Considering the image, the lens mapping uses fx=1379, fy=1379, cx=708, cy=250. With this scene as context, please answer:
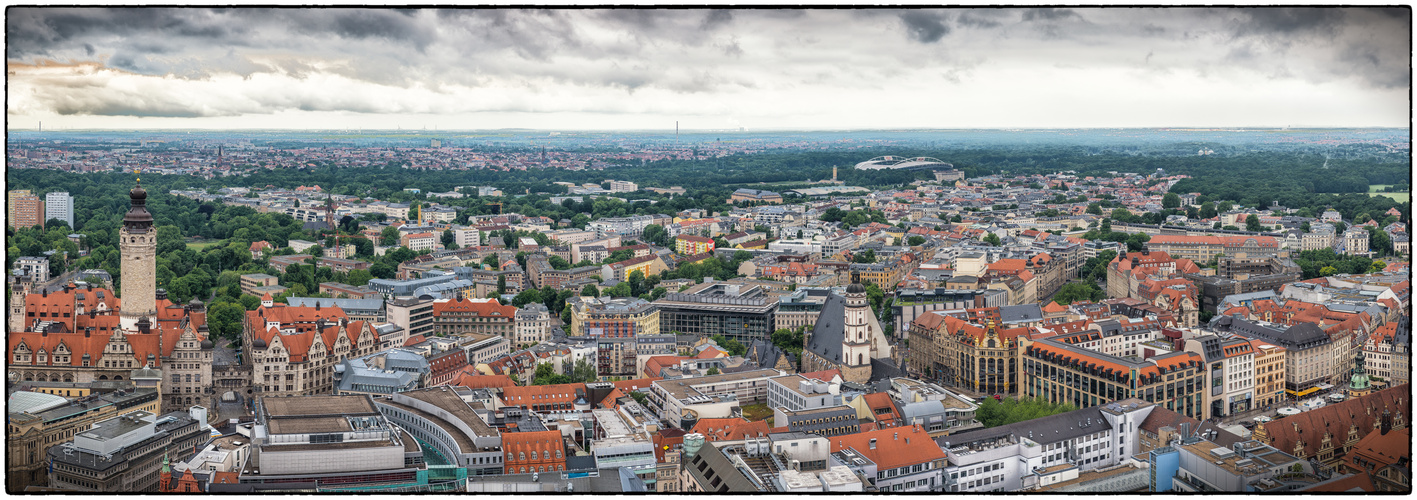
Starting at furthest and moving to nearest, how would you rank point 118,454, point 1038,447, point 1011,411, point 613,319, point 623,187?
1. point 623,187
2. point 613,319
3. point 1011,411
4. point 1038,447
5. point 118,454

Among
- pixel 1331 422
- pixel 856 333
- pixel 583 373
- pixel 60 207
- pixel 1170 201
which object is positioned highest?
pixel 1170 201

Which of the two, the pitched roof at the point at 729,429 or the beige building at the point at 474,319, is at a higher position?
the beige building at the point at 474,319

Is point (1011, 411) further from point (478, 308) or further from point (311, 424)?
point (478, 308)

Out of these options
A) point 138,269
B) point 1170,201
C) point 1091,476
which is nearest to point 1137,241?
point 1170,201

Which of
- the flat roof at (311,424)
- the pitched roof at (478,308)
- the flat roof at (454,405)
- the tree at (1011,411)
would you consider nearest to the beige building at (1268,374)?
the tree at (1011,411)

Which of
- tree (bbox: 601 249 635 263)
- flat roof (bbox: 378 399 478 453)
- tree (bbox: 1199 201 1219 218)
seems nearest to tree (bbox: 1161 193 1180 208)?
tree (bbox: 1199 201 1219 218)

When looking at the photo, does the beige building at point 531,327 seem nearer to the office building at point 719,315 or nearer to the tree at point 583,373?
the office building at point 719,315

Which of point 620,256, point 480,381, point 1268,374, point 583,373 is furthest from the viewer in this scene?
point 620,256
